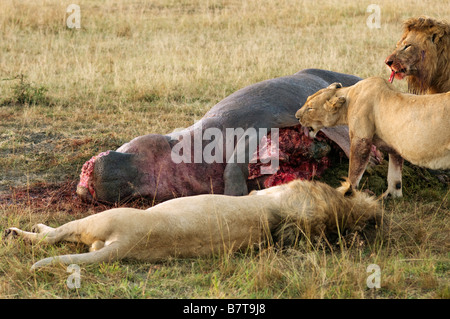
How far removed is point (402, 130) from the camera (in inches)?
199

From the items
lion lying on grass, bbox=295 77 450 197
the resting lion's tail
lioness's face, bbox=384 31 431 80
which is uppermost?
lioness's face, bbox=384 31 431 80

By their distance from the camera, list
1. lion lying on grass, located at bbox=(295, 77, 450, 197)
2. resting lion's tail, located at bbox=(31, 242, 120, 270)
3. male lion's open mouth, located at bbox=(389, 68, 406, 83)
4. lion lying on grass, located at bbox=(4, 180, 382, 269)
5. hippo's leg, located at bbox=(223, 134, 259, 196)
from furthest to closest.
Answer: male lion's open mouth, located at bbox=(389, 68, 406, 83) < hippo's leg, located at bbox=(223, 134, 259, 196) < lion lying on grass, located at bbox=(295, 77, 450, 197) < lion lying on grass, located at bbox=(4, 180, 382, 269) < resting lion's tail, located at bbox=(31, 242, 120, 270)

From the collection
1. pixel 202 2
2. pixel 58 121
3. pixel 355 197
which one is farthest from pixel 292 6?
pixel 355 197

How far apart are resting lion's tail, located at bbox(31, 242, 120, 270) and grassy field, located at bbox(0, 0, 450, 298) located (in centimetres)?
5

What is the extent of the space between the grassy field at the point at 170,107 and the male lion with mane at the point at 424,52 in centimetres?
97

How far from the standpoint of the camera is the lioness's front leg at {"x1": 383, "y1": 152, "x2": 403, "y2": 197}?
566 cm

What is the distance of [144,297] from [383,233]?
184 cm

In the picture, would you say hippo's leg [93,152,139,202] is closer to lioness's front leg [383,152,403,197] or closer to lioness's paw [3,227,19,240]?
lioness's paw [3,227,19,240]

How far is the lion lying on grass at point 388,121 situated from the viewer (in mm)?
4906

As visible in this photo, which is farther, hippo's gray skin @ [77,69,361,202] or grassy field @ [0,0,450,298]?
hippo's gray skin @ [77,69,361,202]

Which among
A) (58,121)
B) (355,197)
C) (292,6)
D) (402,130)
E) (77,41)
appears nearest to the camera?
(355,197)

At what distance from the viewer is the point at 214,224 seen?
427 cm

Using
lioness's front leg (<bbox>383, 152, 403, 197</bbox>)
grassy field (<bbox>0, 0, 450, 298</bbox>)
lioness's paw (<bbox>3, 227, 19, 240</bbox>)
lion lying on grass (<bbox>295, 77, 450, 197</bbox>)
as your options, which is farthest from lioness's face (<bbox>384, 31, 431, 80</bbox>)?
lioness's paw (<bbox>3, 227, 19, 240</bbox>)
